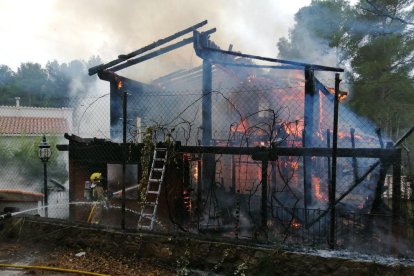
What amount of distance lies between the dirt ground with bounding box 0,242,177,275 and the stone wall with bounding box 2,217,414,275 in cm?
12

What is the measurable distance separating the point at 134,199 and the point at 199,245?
4.44 m

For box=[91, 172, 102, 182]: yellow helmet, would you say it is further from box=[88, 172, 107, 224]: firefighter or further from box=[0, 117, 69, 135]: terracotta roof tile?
box=[0, 117, 69, 135]: terracotta roof tile

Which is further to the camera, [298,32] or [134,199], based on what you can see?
[298,32]

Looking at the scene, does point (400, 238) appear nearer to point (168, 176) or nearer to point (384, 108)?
point (168, 176)

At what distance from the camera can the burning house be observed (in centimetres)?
625

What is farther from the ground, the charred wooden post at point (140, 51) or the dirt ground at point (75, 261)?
the charred wooden post at point (140, 51)

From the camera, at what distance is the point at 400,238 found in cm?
620

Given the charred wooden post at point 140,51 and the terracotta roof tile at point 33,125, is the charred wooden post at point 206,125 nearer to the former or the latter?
the charred wooden post at point 140,51

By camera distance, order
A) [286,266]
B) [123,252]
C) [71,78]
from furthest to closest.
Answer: [71,78]
[123,252]
[286,266]

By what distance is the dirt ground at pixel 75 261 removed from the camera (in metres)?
5.45

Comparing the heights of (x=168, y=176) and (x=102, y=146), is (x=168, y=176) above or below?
below

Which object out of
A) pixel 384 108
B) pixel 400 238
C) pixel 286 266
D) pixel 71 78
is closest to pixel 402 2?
pixel 384 108

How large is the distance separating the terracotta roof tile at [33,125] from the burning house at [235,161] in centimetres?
1511

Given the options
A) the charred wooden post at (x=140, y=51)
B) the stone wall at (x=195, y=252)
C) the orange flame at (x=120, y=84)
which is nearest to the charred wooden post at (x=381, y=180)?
the stone wall at (x=195, y=252)
